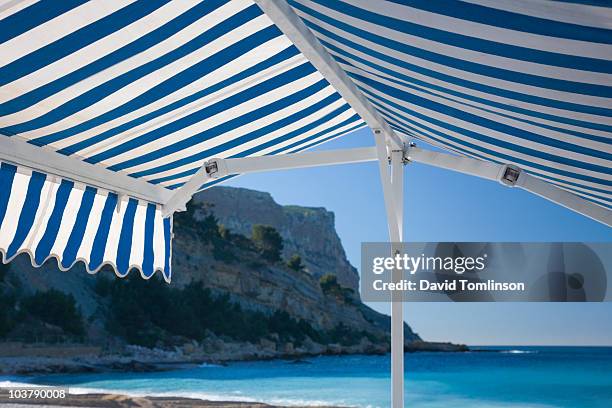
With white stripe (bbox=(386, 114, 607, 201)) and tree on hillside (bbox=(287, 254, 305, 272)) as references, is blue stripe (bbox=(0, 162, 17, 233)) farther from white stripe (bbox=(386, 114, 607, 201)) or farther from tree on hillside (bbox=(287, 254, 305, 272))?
tree on hillside (bbox=(287, 254, 305, 272))

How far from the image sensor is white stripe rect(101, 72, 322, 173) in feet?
10.3

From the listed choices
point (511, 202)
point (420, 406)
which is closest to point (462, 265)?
point (511, 202)

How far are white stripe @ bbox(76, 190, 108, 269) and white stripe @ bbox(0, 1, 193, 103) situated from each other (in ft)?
3.49

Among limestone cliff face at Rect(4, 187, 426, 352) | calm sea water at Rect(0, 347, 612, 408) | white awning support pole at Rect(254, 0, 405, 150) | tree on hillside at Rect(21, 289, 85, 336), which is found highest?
limestone cliff face at Rect(4, 187, 426, 352)

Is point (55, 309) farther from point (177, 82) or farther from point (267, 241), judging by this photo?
point (177, 82)

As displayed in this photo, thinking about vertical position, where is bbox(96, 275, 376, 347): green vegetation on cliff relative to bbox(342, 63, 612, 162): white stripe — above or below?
above

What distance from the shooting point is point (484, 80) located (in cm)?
205

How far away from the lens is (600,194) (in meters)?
2.97

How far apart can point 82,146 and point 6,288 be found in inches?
1098

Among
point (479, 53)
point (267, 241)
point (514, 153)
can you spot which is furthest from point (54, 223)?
point (267, 241)

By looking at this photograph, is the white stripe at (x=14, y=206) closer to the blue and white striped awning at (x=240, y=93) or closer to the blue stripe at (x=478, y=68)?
the blue and white striped awning at (x=240, y=93)

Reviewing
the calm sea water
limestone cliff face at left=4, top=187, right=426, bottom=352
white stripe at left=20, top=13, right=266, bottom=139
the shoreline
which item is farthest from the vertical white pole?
limestone cliff face at left=4, top=187, right=426, bottom=352

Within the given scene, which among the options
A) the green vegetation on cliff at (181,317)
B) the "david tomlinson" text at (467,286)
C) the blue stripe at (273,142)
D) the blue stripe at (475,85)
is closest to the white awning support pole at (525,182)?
the blue stripe at (475,85)

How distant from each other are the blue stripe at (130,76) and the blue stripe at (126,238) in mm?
1043
